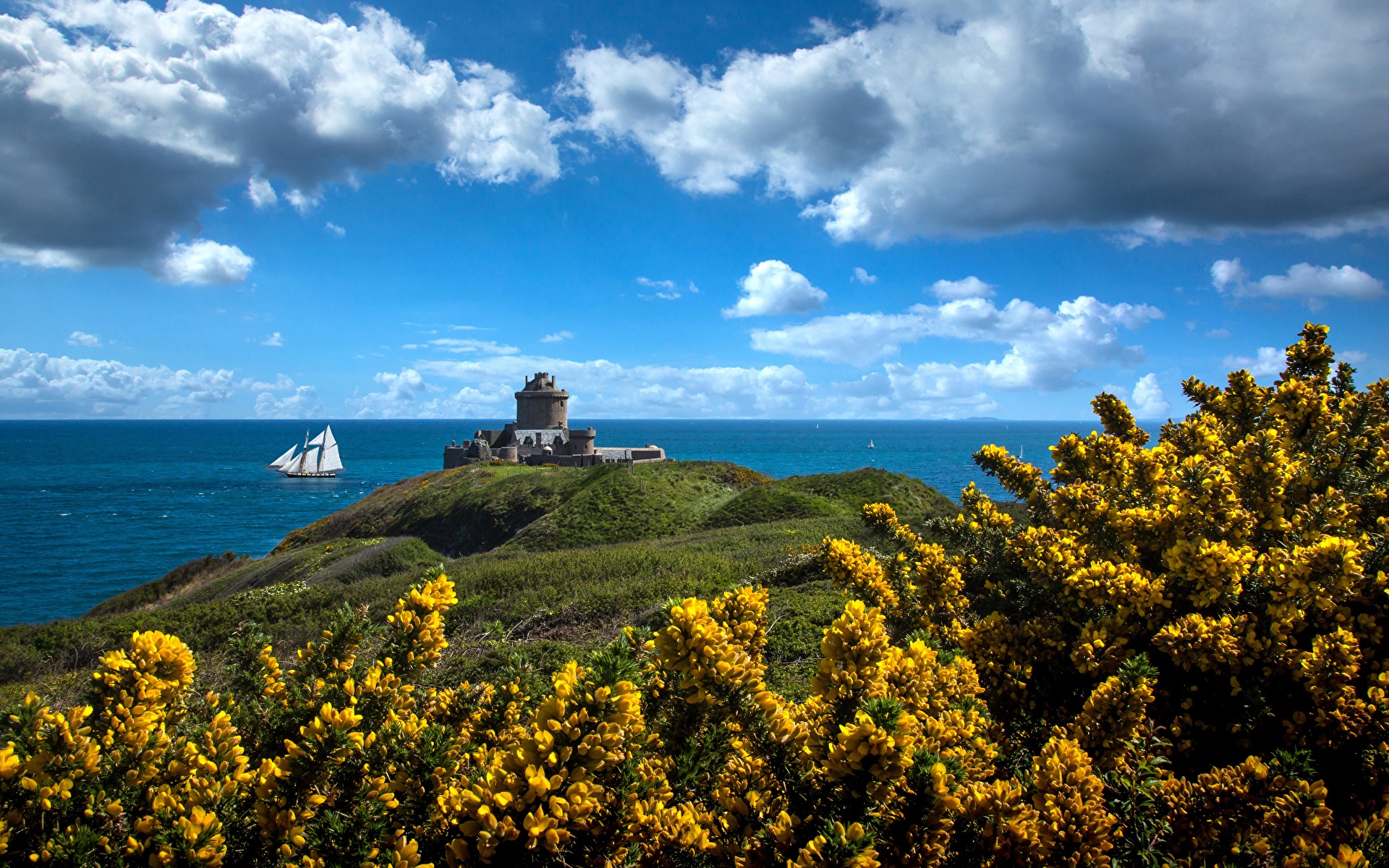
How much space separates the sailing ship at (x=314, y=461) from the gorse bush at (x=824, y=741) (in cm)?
10337

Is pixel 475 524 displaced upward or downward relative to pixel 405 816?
downward

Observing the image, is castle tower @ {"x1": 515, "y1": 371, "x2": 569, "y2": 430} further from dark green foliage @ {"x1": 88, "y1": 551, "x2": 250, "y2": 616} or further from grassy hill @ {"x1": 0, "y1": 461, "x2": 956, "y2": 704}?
dark green foliage @ {"x1": 88, "y1": 551, "x2": 250, "y2": 616}

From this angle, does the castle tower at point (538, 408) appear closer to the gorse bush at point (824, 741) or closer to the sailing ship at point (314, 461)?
the sailing ship at point (314, 461)

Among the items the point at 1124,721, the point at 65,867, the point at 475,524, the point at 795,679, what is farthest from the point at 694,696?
the point at 475,524

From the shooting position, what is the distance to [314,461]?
95.8 m

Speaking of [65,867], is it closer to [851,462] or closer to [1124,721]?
[1124,721]

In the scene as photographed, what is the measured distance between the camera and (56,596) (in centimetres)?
3328

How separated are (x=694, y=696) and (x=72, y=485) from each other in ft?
359

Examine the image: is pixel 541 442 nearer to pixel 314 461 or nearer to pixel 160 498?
pixel 160 498

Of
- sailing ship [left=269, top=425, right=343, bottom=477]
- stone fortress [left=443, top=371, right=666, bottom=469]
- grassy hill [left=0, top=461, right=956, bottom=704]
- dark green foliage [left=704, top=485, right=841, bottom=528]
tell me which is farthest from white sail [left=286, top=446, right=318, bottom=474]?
dark green foliage [left=704, top=485, right=841, bottom=528]

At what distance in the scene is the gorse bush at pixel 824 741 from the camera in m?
3.12

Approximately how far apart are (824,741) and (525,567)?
575 inches

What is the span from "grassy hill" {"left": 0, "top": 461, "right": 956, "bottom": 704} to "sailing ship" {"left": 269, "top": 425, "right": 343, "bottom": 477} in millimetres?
60353

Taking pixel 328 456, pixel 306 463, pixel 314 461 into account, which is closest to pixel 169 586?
pixel 306 463
